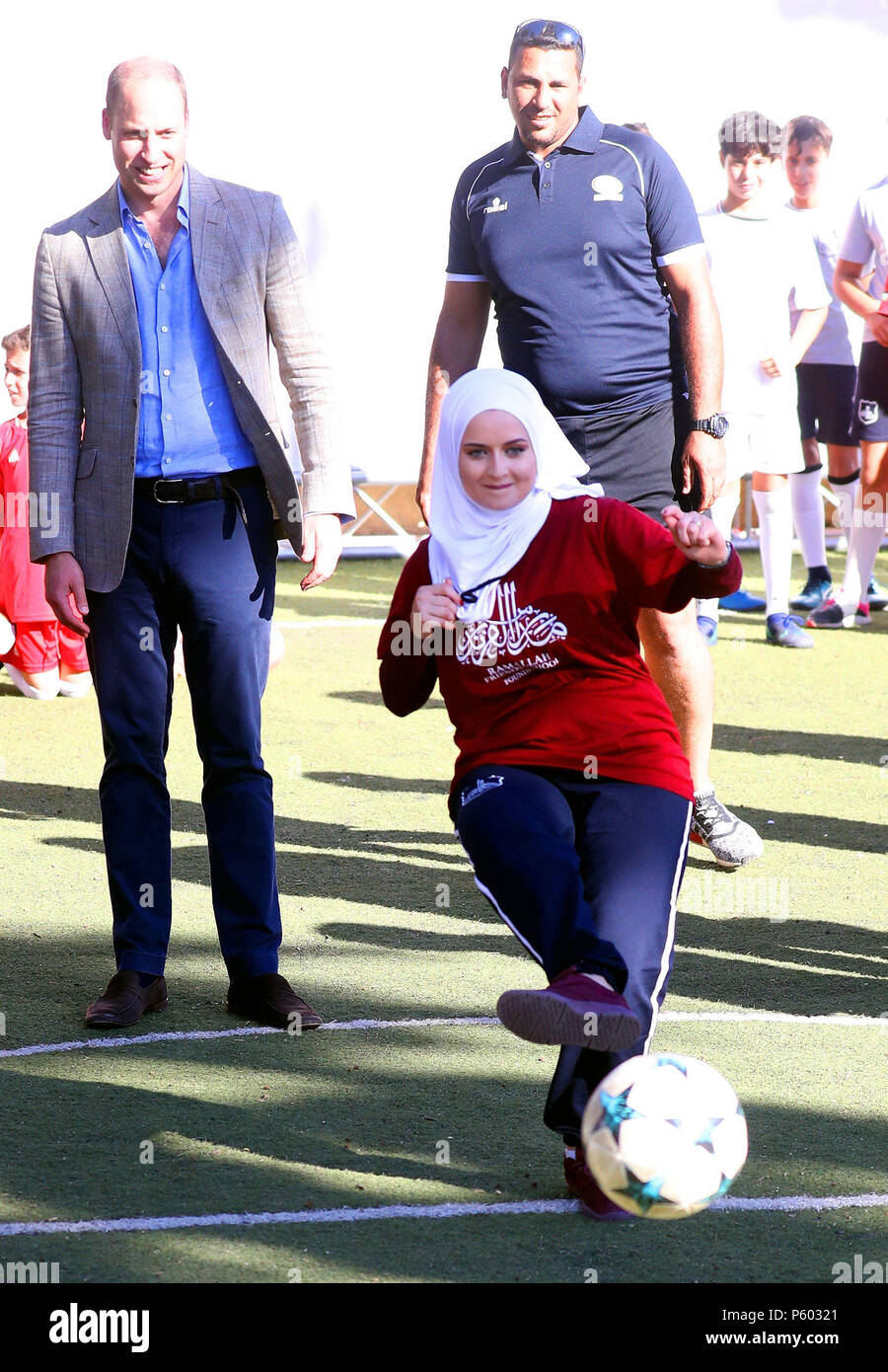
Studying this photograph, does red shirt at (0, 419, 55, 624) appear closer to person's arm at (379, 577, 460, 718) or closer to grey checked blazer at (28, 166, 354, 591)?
grey checked blazer at (28, 166, 354, 591)

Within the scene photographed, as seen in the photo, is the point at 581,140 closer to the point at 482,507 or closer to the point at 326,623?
the point at 482,507

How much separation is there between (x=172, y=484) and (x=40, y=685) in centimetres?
472

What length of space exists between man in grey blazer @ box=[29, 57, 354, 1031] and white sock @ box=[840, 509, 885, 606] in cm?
572

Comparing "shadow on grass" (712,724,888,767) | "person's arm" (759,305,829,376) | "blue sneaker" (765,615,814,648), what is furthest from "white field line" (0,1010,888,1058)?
"person's arm" (759,305,829,376)

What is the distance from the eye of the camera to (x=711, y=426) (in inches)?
210

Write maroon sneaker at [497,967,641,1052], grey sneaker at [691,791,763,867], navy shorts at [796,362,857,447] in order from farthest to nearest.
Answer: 1. navy shorts at [796,362,857,447]
2. grey sneaker at [691,791,763,867]
3. maroon sneaker at [497,967,641,1052]

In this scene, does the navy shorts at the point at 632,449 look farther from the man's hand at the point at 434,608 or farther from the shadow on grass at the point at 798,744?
the shadow on grass at the point at 798,744

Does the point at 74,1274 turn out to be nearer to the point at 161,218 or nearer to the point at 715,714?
the point at 161,218

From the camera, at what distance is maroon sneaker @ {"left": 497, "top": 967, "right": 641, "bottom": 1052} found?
121 inches

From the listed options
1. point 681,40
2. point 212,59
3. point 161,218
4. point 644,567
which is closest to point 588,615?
point 644,567

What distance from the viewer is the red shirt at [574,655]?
11.9 ft

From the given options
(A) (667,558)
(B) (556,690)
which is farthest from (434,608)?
(A) (667,558)

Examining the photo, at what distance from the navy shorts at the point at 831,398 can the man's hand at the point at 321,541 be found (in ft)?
25.7
